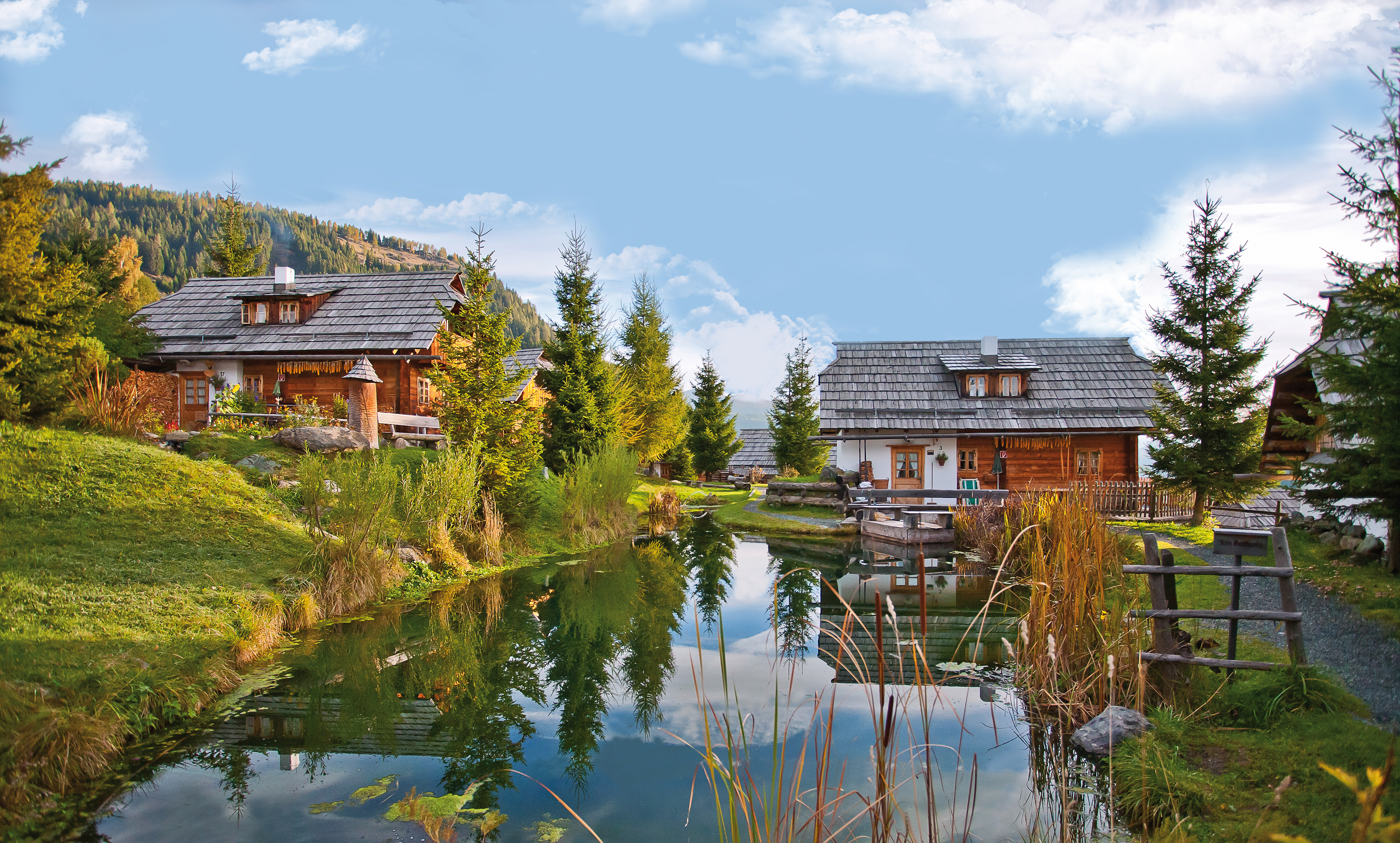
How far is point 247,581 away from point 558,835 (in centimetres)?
632

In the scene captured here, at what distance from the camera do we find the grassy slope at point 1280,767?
4.04 metres

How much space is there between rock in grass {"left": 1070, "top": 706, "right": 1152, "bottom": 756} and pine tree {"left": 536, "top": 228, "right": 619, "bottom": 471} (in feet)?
47.2

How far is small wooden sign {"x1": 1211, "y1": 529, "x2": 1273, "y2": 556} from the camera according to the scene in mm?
6207

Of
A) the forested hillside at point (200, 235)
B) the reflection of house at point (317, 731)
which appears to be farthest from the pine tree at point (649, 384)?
the forested hillside at point (200, 235)

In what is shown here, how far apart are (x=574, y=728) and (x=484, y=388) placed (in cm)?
937

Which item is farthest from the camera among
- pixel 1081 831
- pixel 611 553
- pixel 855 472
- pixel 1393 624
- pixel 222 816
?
pixel 855 472

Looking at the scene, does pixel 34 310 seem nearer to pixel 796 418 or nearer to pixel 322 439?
pixel 322 439

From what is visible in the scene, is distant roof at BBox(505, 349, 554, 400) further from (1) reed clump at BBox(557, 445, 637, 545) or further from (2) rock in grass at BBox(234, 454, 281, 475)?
(2) rock in grass at BBox(234, 454, 281, 475)

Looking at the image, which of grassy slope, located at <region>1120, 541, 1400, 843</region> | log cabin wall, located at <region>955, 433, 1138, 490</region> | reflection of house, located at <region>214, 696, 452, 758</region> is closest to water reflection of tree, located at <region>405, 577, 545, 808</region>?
reflection of house, located at <region>214, 696, 452, 758</region>

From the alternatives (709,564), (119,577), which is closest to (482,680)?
(119,577)

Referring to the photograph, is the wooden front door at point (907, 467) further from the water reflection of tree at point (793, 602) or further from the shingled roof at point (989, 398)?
the water reflection of tree at point (793, 602)

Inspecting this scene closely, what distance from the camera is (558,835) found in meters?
4.76

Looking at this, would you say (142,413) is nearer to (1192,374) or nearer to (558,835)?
(558,835)

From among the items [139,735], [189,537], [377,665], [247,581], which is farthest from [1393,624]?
[189,537]
